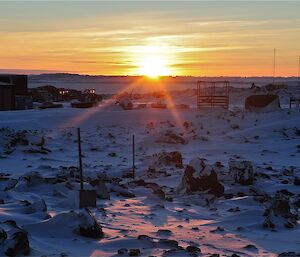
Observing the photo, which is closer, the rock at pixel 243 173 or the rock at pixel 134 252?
the rock at pixel 134 252

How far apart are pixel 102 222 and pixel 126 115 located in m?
21.0

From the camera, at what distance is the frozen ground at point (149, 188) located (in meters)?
6.77

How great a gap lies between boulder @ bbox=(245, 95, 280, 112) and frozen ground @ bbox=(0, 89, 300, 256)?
3.68m

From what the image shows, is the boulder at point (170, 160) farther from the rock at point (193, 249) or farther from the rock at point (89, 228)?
the rock at point (193, 249)

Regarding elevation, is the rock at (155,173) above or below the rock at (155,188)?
below

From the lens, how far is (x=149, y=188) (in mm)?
11148

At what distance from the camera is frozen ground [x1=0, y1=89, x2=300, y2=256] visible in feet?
22.2

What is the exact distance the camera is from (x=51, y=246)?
20.5 feet

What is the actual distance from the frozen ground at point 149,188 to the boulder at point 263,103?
3.68 m

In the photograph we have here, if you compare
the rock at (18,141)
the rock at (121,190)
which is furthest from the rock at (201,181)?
the rock at (18,141)

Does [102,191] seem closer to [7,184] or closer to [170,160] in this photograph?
[7,184]

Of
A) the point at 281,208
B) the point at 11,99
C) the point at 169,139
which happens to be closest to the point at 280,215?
the point at 281,208

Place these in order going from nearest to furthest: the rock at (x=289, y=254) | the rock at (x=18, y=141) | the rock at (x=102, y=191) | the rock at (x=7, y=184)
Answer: the rock at (x=289, y=254) → the rock at (x=102, y=191) → the rock at (x=7, y=184) → the rock at (x=18, y=141)

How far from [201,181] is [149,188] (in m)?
1.07
